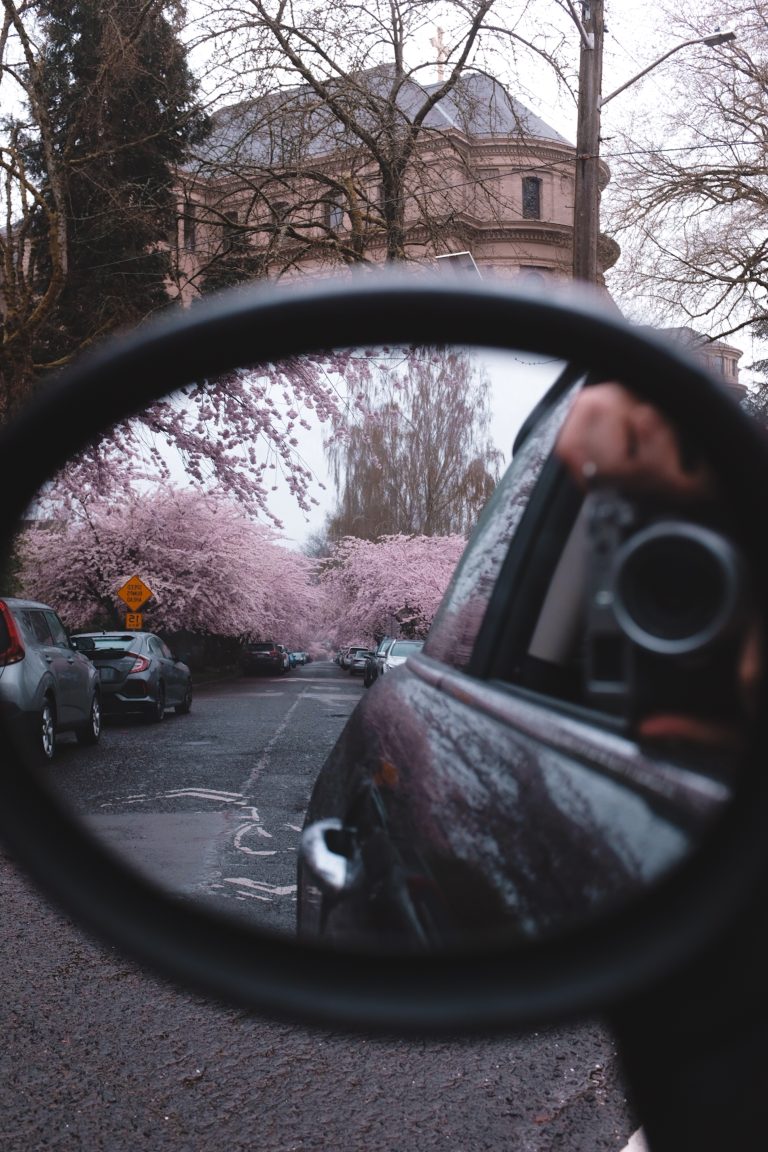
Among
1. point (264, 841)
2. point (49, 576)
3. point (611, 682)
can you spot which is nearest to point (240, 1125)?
point (264, 841)

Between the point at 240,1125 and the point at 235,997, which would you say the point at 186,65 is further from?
the point at 235,997

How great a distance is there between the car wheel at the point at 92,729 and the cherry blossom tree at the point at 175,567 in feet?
0.47

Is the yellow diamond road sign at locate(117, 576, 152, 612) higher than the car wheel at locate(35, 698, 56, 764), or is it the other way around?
the yellow diamond road sign at locate(117, 576, 152, 612)

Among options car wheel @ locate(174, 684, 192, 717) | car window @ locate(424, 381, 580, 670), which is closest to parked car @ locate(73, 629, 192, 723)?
car wheel @ locate(174, 684, 192, 717)

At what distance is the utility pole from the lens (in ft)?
35.4

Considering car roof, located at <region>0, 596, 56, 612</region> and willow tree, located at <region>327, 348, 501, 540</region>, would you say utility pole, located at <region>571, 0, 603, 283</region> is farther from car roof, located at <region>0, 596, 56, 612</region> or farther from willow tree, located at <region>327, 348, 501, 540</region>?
car roof, located at <region>0, 596, 56, 612</region>

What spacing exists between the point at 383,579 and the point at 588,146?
10.8 meters

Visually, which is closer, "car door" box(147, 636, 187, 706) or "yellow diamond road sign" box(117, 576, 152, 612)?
"car door" box(147, 636, 187, 706)

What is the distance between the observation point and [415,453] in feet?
4.26

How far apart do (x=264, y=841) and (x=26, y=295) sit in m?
13.4

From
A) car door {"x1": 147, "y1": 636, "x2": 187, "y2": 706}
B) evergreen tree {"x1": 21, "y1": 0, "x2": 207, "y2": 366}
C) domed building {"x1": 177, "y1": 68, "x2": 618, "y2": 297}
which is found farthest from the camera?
evergreen tree {"x1": 21, "y1": 0, "x2": 207, "y2": 366}

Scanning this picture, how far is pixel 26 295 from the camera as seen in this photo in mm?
16031

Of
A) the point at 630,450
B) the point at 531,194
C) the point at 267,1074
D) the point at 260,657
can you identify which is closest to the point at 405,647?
the point at 260,657

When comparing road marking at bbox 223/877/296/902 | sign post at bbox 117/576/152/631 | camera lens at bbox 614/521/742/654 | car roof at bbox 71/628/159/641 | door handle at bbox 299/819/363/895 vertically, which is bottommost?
road marking at bbox 223/877/296/902
